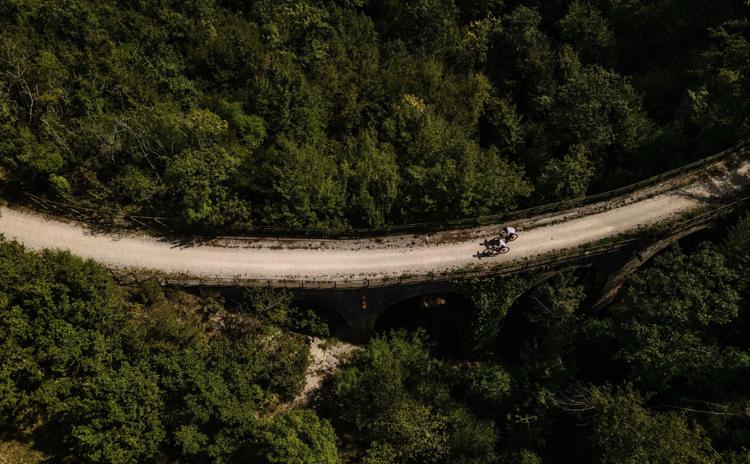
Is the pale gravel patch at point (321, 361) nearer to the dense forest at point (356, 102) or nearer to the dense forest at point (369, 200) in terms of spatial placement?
the dense forest at point (369, 200)

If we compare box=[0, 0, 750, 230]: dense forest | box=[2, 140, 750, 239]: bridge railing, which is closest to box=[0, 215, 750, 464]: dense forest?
box=[2, 140, 750, 239]: bridge railing

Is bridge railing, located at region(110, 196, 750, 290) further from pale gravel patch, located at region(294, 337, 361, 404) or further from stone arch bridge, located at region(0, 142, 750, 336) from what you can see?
pale gravel patch, located at region(294, 337, 361, 404)

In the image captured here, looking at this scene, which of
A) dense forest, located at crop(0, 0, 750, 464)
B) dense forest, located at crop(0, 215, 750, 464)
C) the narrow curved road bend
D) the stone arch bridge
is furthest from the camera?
the narrow curved road bend

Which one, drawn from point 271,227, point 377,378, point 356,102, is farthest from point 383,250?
point 356,102

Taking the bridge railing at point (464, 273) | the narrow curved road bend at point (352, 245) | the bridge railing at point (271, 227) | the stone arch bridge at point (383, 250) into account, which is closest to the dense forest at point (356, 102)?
the bridge railing at point (271, 227)

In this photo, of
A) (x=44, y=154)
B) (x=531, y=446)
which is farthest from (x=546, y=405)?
(x=44, y=154)

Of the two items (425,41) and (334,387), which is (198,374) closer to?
(334,387)

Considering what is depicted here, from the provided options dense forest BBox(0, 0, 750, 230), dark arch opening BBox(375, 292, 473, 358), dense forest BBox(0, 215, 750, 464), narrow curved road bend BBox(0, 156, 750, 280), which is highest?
dense forest BBox(0, 0, 750, 230)
